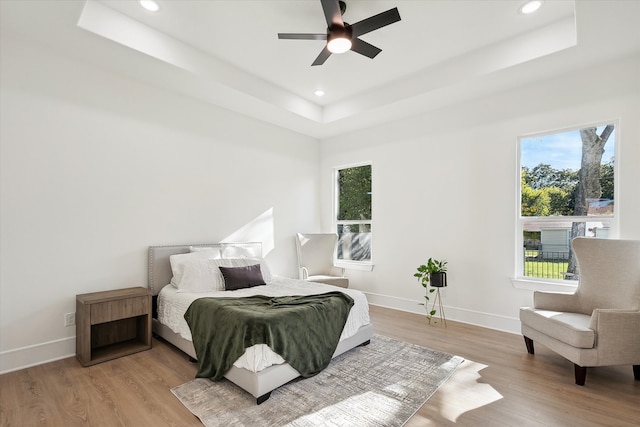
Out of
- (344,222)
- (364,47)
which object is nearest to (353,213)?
(344,222)

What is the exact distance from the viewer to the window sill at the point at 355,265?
5066mm

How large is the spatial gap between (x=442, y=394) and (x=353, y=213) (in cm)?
345

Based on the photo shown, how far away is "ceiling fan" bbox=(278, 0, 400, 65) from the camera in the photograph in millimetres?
2292

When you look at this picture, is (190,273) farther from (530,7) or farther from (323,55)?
(530,7)

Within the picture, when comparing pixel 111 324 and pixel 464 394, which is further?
pixel 111 324

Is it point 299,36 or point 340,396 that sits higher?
point 299,36

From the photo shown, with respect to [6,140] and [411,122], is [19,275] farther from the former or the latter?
[411,122]

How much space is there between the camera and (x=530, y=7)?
8.68ft

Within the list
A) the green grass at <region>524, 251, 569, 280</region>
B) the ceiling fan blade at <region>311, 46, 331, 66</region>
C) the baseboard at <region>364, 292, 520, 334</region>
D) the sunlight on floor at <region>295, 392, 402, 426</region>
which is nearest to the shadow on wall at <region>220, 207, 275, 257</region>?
the baseboard at <region>364, 292, 520, 334</region>

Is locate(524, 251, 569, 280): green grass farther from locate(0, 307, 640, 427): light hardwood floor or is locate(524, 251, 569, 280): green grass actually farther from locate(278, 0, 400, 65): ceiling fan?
locate(278, 0, 400, 65): ceiling fan

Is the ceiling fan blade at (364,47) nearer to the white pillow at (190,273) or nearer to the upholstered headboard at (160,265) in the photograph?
the white pillow at (190,273)

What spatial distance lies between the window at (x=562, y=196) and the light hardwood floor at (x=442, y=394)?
3.29 ft

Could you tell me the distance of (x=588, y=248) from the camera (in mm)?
2980

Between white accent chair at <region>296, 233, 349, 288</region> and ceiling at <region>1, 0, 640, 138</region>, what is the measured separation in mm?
2211
